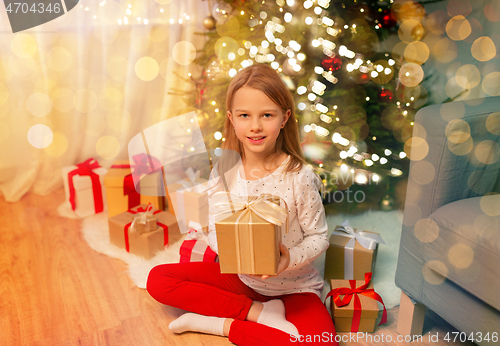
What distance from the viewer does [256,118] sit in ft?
3.34

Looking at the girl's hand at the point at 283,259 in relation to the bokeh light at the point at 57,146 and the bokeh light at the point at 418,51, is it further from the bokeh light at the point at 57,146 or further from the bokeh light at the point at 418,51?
the bokeh light at the point at 57,146

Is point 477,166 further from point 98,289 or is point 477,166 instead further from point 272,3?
point 98,289

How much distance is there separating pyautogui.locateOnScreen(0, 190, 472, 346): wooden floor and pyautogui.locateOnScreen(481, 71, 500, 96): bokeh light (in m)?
1.30

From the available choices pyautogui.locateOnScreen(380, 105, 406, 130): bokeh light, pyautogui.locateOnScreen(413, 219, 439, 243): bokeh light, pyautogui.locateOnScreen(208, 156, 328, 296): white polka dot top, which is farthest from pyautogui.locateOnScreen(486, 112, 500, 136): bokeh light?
pyautogui.locateOnScreen(380, 105, 406, 130): bokeh light

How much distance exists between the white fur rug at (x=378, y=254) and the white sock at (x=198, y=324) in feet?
1.02

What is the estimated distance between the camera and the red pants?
3.32 ft

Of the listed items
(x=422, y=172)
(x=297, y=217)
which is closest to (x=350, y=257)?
(x=297, y=217)

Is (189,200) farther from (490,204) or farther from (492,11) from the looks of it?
(492,11)

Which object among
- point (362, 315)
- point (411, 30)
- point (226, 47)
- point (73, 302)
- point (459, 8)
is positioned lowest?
point (73, 302)

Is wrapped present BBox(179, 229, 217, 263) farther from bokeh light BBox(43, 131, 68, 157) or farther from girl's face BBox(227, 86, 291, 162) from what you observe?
bokeh light BBox(43, 131, 68, 157)

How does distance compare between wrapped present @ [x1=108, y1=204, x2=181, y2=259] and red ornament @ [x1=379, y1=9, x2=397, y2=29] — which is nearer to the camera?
→ wrapped present @ [x1=108, y1=204, x2=181, y2=259]

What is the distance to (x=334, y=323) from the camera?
44.6 inches

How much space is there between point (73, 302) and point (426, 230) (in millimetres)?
1197

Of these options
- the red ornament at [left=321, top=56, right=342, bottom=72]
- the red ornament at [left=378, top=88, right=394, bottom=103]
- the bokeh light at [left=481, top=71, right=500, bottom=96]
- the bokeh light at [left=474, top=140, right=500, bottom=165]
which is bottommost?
the bokeh light at [left=474, top=140, right=500, bottom=165]
